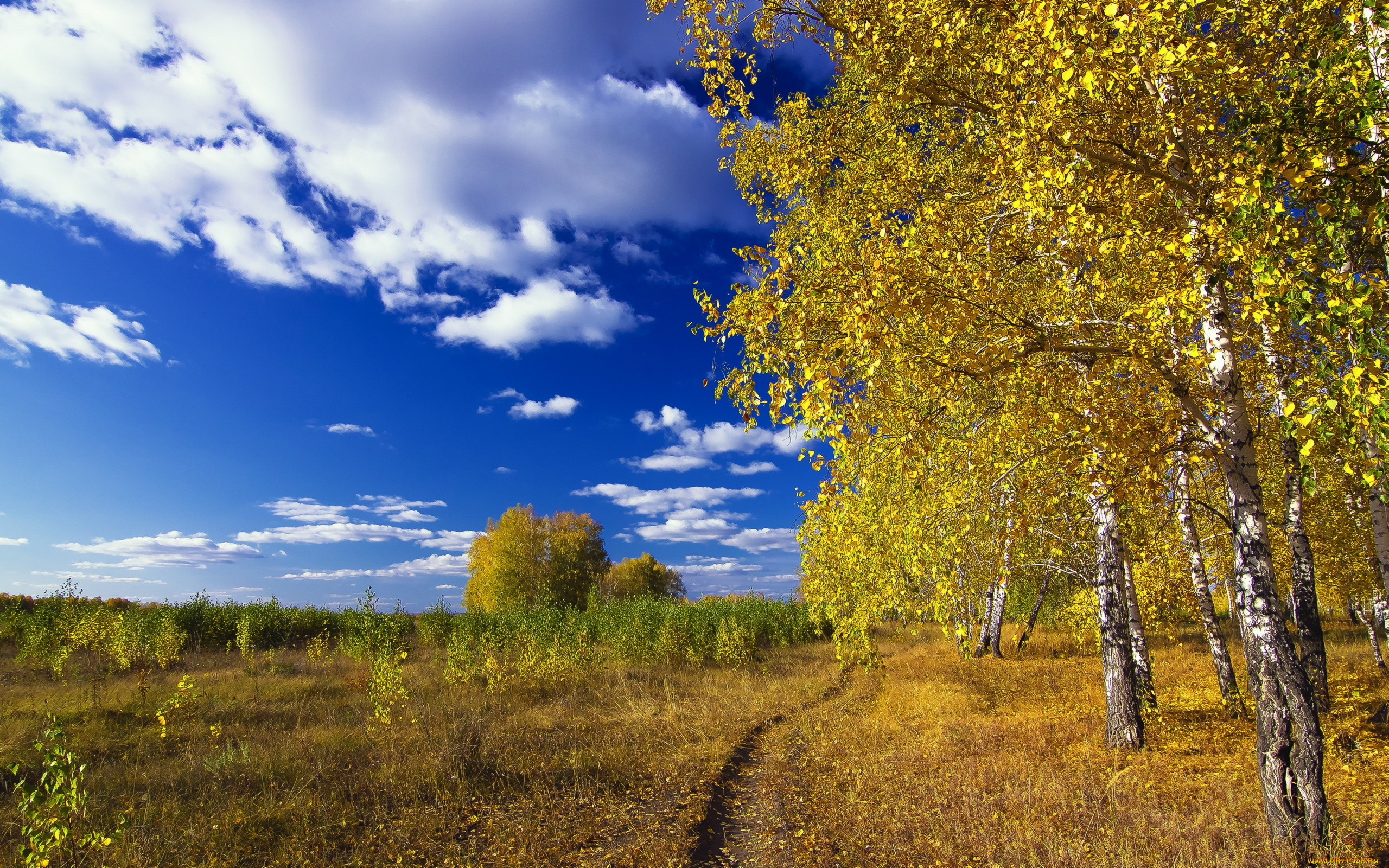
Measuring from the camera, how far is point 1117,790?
692 cm

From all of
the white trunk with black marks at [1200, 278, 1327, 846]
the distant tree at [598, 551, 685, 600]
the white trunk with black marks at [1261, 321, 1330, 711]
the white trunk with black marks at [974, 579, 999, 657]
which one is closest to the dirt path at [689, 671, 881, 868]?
the white trunk with black marks at [1200, 278, 1327, 846]

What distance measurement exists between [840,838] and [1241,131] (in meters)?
7.67

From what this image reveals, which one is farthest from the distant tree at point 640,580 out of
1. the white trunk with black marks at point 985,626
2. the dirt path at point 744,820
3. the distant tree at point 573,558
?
the dirt path at point 744,820

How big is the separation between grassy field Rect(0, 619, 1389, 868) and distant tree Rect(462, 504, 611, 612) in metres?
35.5

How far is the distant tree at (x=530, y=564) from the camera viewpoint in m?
50.4

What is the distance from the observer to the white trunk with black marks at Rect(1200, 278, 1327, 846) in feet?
16.8

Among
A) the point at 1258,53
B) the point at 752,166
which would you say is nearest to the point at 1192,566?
the point at 1258,53

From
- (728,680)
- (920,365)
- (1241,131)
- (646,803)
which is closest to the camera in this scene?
Answer: (1241,131)

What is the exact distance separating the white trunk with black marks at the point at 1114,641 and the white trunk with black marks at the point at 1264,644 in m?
3.16

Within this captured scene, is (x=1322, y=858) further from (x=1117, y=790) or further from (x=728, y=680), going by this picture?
(x=728, y=680)

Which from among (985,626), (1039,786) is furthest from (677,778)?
(985,626)

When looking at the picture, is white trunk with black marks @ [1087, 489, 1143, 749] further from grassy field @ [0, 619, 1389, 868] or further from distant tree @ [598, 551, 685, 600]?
distant tree @ [598, 551, 685, 600]

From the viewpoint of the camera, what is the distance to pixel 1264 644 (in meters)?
5.45

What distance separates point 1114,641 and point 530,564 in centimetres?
4910
